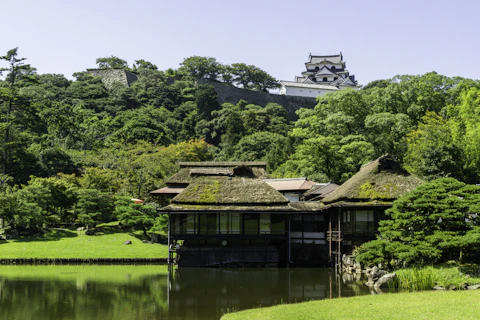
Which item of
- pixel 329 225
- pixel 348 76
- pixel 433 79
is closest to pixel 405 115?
pixel 433 79

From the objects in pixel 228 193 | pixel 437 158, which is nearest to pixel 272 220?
pixel 228 193

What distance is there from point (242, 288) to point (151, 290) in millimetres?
3378

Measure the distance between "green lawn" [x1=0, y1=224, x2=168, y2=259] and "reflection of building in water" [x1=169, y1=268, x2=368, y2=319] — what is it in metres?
5.04

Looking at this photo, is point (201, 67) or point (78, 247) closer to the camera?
point (78, 247)

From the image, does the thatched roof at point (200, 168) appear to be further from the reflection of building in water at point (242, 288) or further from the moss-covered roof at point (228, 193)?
the reflection of building in water at point (242, 288)

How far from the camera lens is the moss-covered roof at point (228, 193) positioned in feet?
93.6

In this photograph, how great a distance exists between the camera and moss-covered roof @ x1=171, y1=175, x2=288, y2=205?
2853 cm

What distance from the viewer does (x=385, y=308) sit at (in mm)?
13703

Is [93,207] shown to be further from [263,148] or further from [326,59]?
[326,59]

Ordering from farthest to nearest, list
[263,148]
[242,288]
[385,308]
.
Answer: [263,148] < [242,288] < [385,308]

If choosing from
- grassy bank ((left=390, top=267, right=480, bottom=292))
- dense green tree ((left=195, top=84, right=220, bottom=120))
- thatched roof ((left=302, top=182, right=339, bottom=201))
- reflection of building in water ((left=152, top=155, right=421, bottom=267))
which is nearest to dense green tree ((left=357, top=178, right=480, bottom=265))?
grassy bank ((left=390, top=267, right=480, bottom=292))

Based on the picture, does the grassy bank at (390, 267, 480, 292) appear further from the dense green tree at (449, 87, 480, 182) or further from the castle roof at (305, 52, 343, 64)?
the castle roof at (305, 52, 343, 64)

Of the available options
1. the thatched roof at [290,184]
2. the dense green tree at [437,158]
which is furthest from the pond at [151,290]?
the dense green tree at [437,158]

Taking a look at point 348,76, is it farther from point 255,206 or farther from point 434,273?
point 434,273
